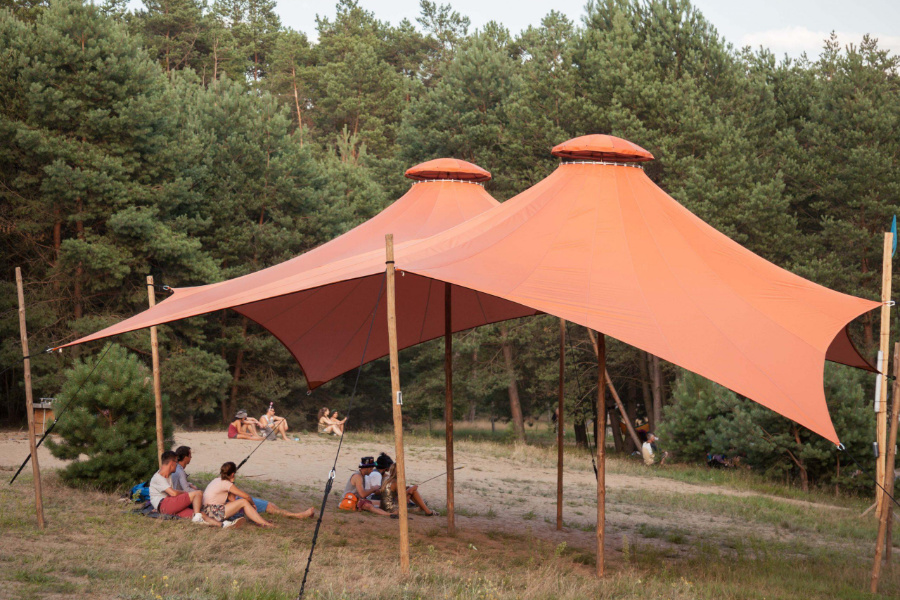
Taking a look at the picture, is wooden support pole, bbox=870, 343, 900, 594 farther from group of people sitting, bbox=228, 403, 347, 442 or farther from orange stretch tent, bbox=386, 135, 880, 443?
group of people sitting, bbox=228, 403, 347, 442

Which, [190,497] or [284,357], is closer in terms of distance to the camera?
[190,497]

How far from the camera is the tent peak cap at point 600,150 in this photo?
8.16 m

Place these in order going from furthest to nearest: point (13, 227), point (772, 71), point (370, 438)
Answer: point (772, 71) → point (13, 227) → point (370, 438)

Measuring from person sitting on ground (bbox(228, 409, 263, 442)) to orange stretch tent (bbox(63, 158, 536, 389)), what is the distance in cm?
632

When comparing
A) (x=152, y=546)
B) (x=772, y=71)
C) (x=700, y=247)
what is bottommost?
(x=152, y=546)

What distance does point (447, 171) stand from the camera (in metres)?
10.4

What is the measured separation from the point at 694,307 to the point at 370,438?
13493mm

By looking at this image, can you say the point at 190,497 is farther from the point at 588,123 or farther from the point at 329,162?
the point at 329,162

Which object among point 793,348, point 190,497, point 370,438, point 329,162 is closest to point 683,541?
point 793,348

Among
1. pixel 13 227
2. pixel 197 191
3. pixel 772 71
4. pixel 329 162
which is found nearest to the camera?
pixel 13 227

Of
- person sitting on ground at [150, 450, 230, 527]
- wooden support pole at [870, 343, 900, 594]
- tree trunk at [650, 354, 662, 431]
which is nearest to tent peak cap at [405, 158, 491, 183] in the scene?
person sitting on ground at [150, 450, 230, 527]

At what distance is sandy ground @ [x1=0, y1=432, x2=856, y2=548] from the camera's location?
33.1 ft

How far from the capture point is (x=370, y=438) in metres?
19.6

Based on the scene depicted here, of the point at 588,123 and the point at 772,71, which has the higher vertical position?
the point at 772,71
